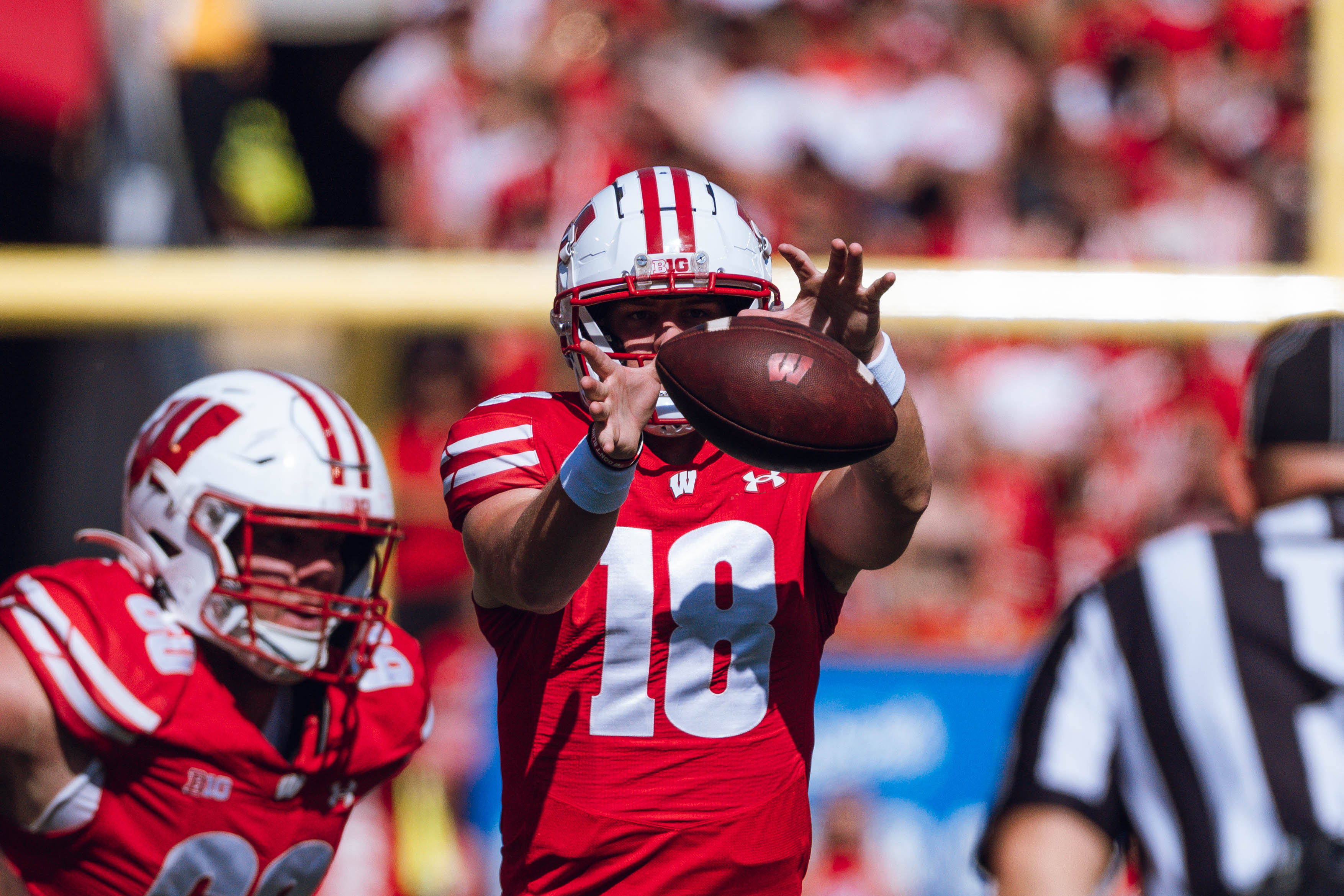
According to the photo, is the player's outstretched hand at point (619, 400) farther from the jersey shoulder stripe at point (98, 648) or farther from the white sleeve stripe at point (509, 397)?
the jersey shoulder stripe at point (98, 648)

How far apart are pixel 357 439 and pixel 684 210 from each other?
2.58 feet

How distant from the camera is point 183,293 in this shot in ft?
14.9

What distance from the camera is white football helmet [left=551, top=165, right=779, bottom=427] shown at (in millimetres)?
1986

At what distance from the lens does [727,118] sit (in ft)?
18.7

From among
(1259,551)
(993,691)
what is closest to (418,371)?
(993,691)

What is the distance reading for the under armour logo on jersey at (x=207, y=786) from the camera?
2.20 meters

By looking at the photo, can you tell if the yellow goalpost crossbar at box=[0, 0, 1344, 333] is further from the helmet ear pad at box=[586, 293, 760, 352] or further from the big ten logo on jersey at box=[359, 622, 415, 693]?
the helmet ear pad at box=[586, 293, 760, 352]

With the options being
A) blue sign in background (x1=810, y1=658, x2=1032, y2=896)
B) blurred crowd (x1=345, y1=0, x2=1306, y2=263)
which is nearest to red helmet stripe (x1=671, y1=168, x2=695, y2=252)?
blue sign in background (x1=810, y1=658, x2=1032, y2=896)

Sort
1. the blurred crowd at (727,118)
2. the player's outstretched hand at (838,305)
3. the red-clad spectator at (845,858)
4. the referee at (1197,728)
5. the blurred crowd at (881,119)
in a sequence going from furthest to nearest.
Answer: the blurred crowd at (881,119) → the blurred crowd at (727,118) → the red-clad spectator at (845,858) → the player's outstretched hand at (838,305) → the referee at (1197,728)

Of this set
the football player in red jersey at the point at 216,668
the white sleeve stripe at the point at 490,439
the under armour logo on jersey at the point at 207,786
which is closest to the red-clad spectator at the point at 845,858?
the football player in red jersey at the point at 216,668

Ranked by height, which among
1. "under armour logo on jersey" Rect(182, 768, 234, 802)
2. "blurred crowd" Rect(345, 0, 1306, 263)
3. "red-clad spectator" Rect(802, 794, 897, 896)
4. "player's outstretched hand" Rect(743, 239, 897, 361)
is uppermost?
"blurred crowd" Rect(345, 0, 1306, 263)

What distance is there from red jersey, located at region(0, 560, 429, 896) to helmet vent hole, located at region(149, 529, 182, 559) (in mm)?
77

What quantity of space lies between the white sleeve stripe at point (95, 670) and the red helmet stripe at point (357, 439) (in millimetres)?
512

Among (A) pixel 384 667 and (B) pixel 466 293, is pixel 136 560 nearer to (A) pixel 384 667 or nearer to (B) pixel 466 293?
(A) pixel 384 667
